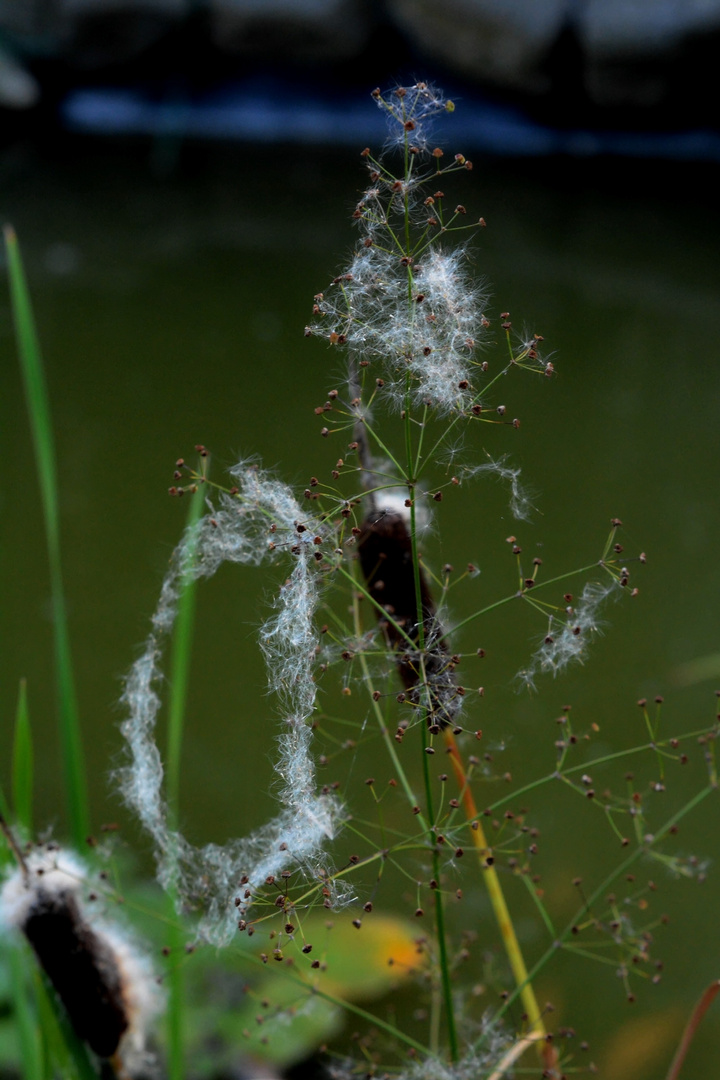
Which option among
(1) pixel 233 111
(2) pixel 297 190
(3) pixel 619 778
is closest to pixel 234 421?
(3) pixel 619 778

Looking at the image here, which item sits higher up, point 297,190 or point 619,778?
point 297,190

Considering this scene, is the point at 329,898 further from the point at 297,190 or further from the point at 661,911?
the point at 297,190

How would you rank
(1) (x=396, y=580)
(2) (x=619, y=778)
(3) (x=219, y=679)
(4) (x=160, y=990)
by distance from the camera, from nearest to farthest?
(1) (x=396, y=580), (4) (x=160, y=990), (2) (x=619, y=778), (3) (x=219, y=679)

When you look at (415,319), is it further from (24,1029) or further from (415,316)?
(24,1029)

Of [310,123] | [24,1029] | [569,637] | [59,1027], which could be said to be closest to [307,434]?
[24,1029]

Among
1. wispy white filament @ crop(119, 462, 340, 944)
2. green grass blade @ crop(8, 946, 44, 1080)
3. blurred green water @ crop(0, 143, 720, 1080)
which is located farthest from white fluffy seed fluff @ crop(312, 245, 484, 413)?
green grass blade @ crop(8, 946, 44, 1080)

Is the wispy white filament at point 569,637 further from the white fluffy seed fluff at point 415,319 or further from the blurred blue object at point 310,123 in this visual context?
the blurred blue object at point 310,123

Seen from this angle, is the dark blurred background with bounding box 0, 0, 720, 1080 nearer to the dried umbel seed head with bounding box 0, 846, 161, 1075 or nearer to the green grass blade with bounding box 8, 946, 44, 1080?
the dried umbel seed head with bounding box 0, 846, 161, 1075
